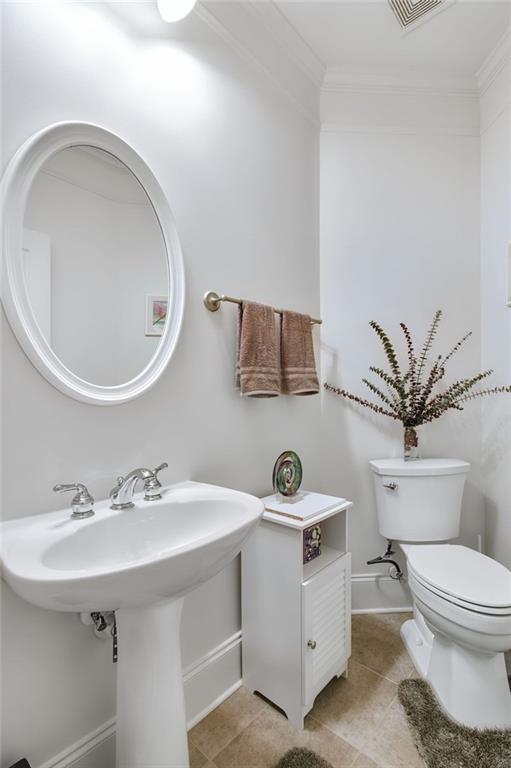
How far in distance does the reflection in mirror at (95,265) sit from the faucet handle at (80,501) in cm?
29

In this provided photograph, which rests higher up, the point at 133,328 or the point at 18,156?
the point at 18,156

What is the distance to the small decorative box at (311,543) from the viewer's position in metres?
1.35

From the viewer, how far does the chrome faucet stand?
999 millimetres

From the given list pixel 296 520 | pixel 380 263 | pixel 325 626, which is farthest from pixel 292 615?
pixel 380 263

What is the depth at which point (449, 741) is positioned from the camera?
46.1 inches

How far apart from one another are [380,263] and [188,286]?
1094 millimetres

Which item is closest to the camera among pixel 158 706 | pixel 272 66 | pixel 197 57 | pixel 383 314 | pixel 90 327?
pixel 158 706

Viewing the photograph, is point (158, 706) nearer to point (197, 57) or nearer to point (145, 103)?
point (145, 103)

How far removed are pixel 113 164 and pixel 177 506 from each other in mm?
1021

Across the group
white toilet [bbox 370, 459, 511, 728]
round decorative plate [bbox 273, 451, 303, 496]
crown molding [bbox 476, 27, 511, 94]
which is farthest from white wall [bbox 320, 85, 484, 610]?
round decorative plate [bbox 273, 451, 303, 496]

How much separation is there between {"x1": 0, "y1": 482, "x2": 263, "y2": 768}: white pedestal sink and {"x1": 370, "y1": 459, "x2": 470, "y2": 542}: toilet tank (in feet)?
3.00

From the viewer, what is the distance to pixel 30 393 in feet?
3.03

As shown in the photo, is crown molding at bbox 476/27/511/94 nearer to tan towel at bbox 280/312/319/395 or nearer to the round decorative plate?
tan towel at bbox 280/312/319/395

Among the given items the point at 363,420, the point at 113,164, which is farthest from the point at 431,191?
the point at 113,164
